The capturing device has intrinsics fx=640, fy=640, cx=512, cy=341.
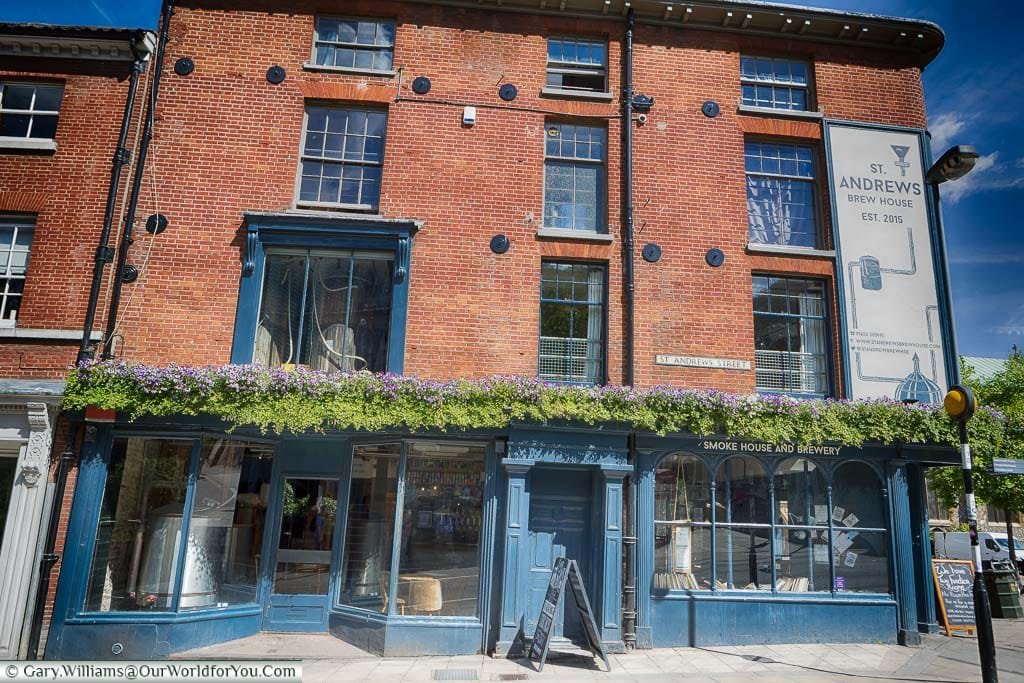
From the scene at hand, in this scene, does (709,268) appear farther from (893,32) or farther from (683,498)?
(893,32)

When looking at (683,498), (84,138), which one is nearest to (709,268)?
(683,498)

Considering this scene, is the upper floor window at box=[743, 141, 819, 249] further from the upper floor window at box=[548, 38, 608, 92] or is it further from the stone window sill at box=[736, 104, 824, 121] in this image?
the upper floor window at box=[548, 38, 608, 92]

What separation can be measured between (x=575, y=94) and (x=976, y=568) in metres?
9.05

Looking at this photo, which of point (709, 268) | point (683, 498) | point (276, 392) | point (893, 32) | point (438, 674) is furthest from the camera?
point (893, 32)

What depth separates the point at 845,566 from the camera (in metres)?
10.0

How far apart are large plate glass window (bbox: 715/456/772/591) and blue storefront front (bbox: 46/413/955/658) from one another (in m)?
0.03

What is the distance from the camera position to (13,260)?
10156 millimetres

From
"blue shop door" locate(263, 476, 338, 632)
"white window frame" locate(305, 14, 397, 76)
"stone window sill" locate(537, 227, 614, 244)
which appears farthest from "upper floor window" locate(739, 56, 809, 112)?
"blue shop door" locate(263, 476, 338, 632)

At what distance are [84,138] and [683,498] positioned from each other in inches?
444

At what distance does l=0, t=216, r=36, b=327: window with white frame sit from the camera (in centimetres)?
999

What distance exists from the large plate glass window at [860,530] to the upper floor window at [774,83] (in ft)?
21.8

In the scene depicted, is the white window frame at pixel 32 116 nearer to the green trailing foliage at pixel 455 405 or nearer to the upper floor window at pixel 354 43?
the green trailing foliage at pixel 455 405

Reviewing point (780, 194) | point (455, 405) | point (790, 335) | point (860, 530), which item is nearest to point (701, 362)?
point (790, 335)

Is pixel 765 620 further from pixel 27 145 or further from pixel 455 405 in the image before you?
pixel 27 145
